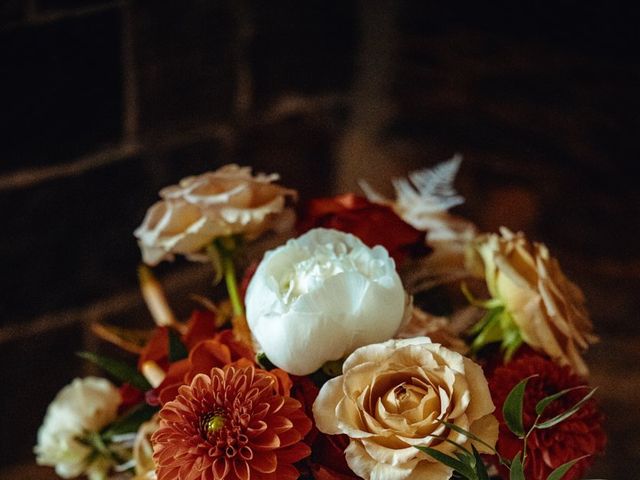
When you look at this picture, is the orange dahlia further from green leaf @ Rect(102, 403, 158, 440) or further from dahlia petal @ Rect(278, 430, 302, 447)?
green leaf @ Rect(102, 403, 158, 440)

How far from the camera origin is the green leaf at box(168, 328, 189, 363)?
28.0 inches

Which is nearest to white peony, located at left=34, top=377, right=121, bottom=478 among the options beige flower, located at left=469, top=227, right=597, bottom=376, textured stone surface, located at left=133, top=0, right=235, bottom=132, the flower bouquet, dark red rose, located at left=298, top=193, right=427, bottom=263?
the flower bouquet

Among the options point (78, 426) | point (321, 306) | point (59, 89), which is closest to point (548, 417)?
point (321, 306)

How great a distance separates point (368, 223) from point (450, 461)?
0.83 ft

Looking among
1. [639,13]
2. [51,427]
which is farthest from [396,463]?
[639,13]

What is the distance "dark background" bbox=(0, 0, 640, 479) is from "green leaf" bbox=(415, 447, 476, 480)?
810mm

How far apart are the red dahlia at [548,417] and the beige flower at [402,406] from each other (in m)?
0.06

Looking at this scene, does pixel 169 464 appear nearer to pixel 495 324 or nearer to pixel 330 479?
pixel 330 479

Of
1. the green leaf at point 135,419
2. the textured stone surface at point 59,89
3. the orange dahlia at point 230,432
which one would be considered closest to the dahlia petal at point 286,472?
the orange dahlia at point 230,432

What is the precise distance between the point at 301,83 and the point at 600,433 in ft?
3.65

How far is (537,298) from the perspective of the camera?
0.68 meters

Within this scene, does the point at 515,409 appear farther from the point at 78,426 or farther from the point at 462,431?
the point at 78,426

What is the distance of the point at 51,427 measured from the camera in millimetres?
854

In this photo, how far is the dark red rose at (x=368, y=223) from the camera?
2.39ft
